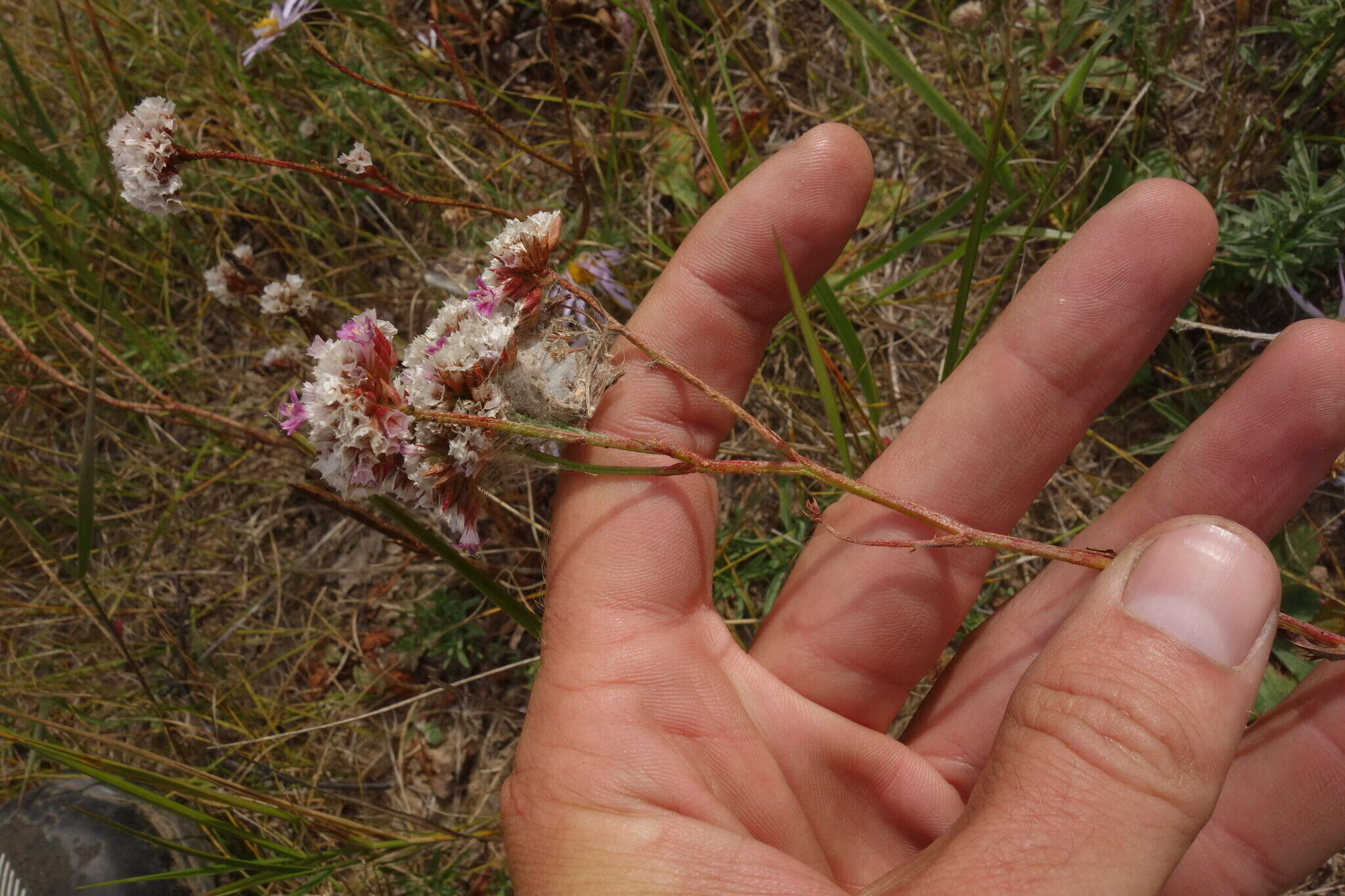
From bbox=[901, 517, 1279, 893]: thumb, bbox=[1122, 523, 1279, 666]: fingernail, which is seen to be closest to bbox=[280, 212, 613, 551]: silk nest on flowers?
bbox=[901, 517, 1279, 893]: thumb

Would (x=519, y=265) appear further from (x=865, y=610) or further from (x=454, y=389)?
(x=865, y=610)

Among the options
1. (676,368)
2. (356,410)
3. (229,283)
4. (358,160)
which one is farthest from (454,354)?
(229,283)

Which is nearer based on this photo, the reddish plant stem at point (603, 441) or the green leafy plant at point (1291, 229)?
the reddish plant stem at point (603, 441)

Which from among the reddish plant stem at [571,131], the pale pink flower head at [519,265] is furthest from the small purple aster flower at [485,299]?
the reddish plant stem at [571,131]

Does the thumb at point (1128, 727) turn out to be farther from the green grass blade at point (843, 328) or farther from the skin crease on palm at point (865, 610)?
the green grass blade at point (843, 328)

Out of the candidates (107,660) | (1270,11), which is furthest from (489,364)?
(1270,11)

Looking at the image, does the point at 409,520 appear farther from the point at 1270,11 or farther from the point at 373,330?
the point at 1270,11
